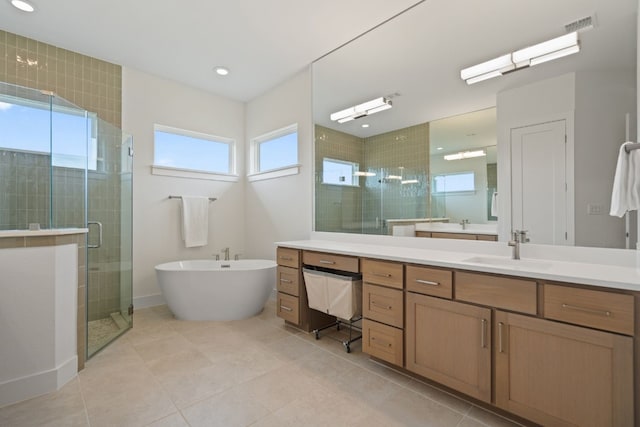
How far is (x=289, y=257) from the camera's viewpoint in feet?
9.27

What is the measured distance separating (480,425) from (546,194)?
1.34 meters

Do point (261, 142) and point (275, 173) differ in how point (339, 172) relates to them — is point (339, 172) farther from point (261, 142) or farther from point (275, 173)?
point (261, 142)

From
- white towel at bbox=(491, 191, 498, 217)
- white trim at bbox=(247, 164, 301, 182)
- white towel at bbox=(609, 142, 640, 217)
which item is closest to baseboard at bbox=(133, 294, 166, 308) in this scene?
white trim at bbox=(247, 164, 301, 182)

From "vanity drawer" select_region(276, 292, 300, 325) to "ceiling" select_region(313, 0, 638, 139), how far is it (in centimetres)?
174

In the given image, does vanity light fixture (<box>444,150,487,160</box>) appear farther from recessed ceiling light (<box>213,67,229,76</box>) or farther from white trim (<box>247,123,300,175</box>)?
recessed ceiling light (<box>213,67,229,76</box>)

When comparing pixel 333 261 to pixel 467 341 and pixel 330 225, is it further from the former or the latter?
pixel 467 341

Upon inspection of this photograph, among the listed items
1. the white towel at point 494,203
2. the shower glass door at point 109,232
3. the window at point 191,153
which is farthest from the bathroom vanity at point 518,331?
the window at point 191,153

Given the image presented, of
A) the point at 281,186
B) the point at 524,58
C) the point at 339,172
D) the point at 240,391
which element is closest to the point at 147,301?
the point at 281,186

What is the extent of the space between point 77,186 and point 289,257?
1890 millimetres

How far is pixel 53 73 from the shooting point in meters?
2.91

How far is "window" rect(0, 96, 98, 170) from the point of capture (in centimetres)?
227

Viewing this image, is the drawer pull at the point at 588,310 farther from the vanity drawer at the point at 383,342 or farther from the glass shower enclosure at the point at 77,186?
the glass shower enclosure at the point at 77,186

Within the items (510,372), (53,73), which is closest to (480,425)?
(510,372)

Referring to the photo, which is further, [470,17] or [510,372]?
[470,17]
